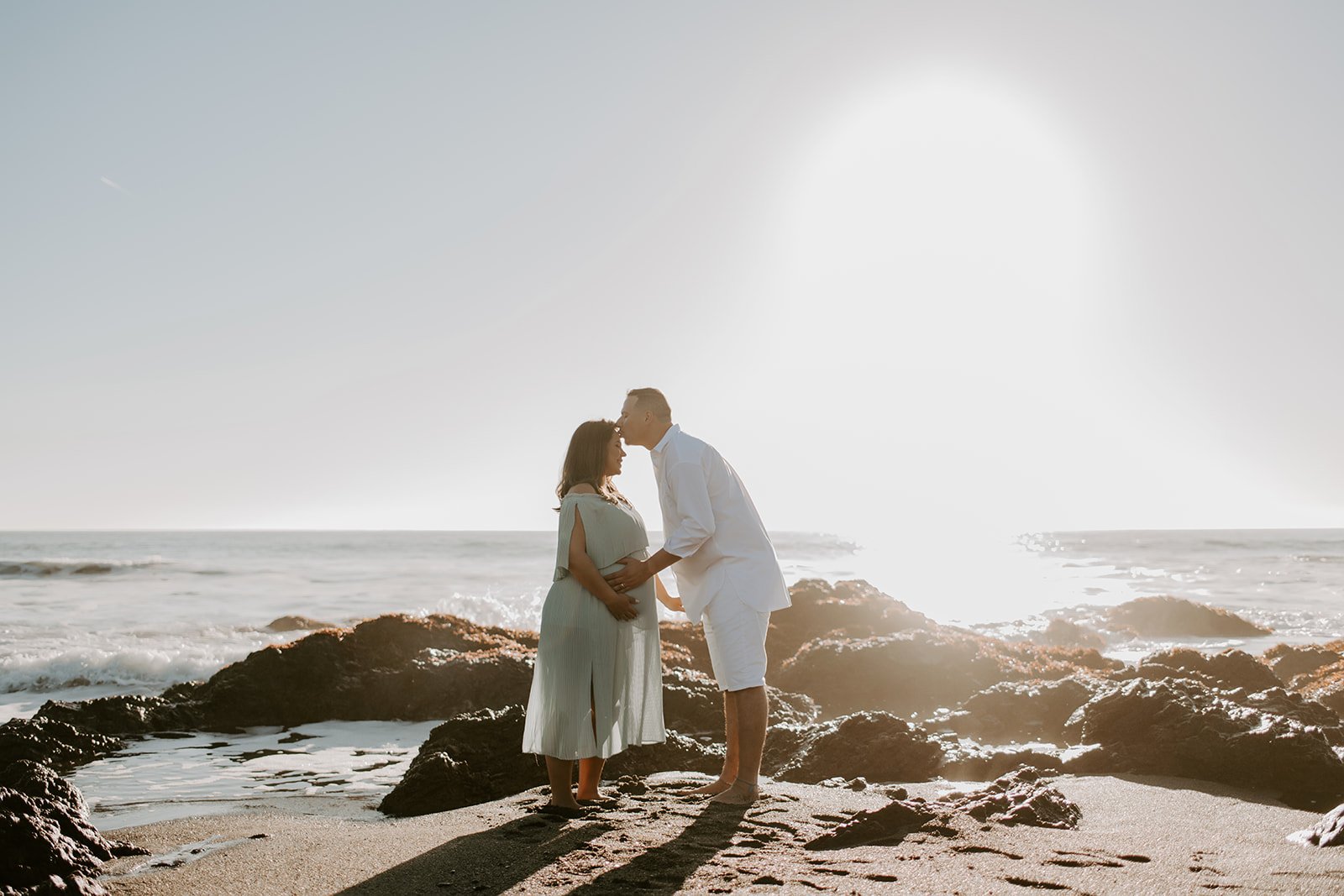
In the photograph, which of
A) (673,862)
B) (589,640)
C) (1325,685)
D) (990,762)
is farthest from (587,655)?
(1325,685)

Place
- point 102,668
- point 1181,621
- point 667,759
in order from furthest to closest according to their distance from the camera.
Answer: point 1181,621
point 102,668
point 667,759

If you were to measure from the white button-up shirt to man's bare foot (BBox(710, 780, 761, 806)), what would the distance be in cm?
96

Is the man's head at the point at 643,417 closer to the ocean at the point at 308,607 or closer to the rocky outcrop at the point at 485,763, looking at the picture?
the rocky outcrop at the point at 485,763

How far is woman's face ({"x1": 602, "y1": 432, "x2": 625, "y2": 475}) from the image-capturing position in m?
5.08

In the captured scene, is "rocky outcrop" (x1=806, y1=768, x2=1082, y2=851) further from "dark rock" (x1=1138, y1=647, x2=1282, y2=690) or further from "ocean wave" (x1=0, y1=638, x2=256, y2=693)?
"ocean wave" (x1=0, y1=638, x2=256, y2=693)

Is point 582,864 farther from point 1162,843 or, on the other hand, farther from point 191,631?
point 191,631

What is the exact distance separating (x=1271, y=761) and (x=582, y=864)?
14.7ft

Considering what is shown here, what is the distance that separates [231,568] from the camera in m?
39.6

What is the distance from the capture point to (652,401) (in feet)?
17.6

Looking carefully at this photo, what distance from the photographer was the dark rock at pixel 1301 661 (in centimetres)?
1191

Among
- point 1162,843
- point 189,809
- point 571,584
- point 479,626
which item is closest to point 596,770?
point 571,584

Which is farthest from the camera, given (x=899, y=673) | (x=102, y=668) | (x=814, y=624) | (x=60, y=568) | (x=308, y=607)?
(x=60, y=568)

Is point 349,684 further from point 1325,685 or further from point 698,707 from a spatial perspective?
point 1325,685

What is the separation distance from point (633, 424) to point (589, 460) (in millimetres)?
424
